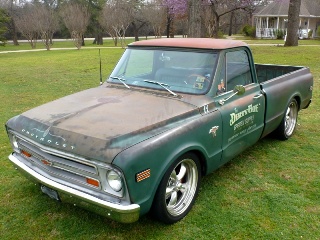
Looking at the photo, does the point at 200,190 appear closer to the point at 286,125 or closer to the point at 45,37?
the point at 286,125

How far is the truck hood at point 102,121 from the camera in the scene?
2.79m

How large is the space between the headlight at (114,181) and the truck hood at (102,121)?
13cm

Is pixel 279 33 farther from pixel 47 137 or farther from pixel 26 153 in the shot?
pixel 47 137

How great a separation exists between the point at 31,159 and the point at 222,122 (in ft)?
6.84

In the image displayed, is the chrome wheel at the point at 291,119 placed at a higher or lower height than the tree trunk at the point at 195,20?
lower

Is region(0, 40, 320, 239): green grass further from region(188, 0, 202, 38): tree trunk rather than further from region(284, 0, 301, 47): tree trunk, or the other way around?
region(284, 0, 301, 47): tree trunk

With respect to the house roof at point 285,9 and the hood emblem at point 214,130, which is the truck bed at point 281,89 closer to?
the hood emblem at point 214,130

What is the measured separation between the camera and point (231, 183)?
4.13 metres

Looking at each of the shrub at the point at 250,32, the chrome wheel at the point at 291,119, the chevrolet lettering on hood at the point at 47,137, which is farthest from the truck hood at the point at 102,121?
the shrub at the point at 250,32

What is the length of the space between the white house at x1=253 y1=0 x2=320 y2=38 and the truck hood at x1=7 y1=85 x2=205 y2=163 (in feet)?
125

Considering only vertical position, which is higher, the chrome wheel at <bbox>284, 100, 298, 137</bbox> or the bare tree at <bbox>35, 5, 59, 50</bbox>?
the bare tree at <bbox>35, 5, 59, 50</bbox>

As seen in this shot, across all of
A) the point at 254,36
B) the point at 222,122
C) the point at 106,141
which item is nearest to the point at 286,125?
the point at 222,122

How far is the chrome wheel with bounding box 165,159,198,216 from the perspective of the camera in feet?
10.9

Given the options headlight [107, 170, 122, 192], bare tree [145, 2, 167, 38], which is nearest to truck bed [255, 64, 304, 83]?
headlight [107, 170, 122, 192]
